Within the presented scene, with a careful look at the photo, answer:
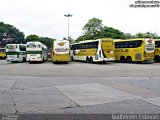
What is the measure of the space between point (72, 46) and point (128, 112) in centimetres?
3798

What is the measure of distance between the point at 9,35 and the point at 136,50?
71.0 m

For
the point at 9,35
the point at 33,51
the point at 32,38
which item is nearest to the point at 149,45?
the point at 33,51

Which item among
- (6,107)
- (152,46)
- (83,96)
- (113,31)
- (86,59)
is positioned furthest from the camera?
(113,31)

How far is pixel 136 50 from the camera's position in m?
35.7

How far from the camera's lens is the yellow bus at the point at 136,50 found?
113 feet

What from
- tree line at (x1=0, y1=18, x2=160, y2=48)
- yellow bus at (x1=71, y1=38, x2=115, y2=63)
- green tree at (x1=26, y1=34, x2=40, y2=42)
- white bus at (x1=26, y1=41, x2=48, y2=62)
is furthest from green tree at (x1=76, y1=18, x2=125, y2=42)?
white bus at (x1=26, y1=41, x2=48, y2=62)

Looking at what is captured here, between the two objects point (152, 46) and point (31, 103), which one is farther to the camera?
point (152, 46)

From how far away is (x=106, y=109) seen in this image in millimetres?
8234

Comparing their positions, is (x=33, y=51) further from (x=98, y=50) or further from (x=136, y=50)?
(x=136, y=50)

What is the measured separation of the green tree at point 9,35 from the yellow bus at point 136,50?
65.3 metres

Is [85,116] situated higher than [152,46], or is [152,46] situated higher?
[152,46]

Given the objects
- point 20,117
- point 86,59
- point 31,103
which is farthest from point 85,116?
point 86,59

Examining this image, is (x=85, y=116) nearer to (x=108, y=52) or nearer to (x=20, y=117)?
(x=20, y=117)

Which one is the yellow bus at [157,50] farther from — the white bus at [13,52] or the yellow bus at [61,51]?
the white bus at [13,52]
